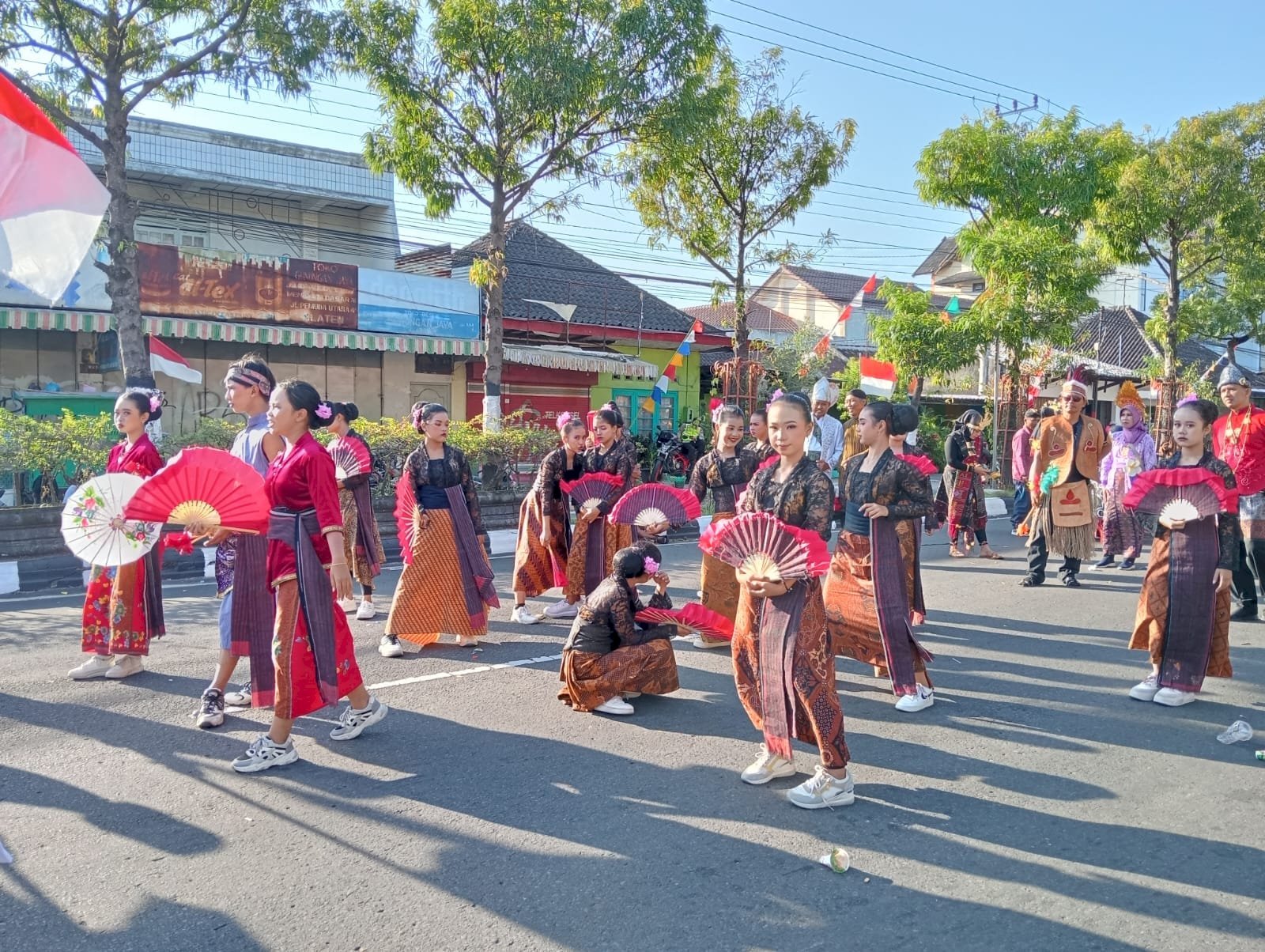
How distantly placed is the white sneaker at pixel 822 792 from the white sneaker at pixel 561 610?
13.4 feet

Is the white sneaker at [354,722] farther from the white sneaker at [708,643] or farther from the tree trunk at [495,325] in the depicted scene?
the tree trunk at [495,325]

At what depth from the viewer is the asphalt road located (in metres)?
3.27

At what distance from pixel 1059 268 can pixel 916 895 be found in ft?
54.0

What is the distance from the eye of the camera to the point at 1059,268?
58.4 feet

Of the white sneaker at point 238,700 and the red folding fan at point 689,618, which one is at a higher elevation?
the red folding fan at point 689,618

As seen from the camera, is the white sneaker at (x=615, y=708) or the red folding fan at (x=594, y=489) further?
the red folding fan at (x=594, y=489)

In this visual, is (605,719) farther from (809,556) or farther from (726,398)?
(726,398)

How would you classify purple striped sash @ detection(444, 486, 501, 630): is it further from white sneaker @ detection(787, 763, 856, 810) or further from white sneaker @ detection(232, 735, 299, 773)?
white sneaker @ detection(787, 763, 856, 810)

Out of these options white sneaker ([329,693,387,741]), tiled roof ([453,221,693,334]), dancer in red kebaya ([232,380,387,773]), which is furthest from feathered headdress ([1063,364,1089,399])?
tiled roof ([453,221,693,334])

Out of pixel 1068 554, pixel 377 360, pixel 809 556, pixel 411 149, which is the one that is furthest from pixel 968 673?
pixel 377 360

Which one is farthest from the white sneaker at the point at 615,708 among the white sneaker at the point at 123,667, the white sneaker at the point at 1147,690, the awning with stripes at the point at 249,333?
the awning with stripes at the point at 249,333

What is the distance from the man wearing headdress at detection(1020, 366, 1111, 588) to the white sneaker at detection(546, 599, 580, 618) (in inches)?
176

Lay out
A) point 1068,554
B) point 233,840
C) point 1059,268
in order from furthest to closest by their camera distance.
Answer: point 1059,268 → point 1068,554 → point 233,840

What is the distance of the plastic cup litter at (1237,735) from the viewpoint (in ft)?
17.0
